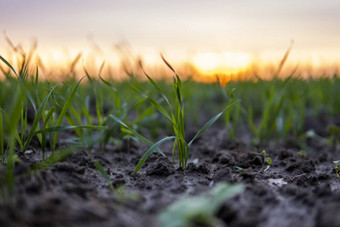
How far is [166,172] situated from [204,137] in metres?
1.41

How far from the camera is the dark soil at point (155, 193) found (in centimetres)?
97

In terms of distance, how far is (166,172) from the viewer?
5.31 ft

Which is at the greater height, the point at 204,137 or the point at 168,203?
the point at 168,203

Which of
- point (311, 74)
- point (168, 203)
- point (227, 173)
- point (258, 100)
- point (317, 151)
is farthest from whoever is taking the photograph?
point (311, 74)

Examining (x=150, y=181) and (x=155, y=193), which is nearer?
(x=155, y=193)

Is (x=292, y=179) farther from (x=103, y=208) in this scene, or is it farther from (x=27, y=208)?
(x=27, y=208)

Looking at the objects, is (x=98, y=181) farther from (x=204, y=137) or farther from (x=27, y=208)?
(x=204, y=137)

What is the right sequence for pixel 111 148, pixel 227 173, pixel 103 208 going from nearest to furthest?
pixel 103 208
pixel 227 173
pixel 111 148

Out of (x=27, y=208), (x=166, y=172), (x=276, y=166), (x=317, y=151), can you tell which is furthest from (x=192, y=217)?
(x=317, y=151)

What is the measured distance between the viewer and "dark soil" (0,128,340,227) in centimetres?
97

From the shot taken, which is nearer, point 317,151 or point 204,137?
point 317,151

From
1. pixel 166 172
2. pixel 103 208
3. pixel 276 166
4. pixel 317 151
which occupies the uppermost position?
pixel 103 208

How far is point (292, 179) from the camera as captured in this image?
5.28 feet

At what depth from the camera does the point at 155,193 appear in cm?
134
